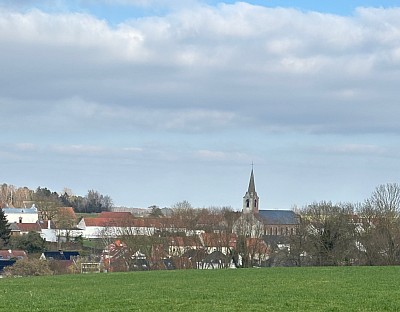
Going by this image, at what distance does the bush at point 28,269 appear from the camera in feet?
240

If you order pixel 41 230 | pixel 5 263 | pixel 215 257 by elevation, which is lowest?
pixel 5 263

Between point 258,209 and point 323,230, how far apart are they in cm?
11901

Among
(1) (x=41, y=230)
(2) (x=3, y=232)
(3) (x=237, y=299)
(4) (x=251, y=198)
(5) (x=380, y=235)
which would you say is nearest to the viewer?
(3) (x=237, y=299)

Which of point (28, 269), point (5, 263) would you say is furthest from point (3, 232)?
point (28, 269)

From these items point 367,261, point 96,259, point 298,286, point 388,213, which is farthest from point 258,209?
point 298,286

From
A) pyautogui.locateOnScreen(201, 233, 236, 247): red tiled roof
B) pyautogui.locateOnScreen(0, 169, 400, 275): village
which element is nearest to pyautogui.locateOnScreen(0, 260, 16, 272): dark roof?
pyautogui.locateOnScreen(0, 169, 400, 275): village

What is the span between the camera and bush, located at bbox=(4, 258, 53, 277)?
7325 cm

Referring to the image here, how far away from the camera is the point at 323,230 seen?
244ft

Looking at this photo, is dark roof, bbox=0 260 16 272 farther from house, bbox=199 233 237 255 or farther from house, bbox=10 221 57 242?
house, bbox=10 221 57 242

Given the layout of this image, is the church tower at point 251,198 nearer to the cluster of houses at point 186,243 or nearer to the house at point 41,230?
the house at point 41,230

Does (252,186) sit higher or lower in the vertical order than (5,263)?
higher

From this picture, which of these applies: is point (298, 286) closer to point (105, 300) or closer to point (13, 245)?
point (105, 300)

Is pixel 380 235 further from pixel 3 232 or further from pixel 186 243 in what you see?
pixel 3 232

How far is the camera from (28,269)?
73.3m
